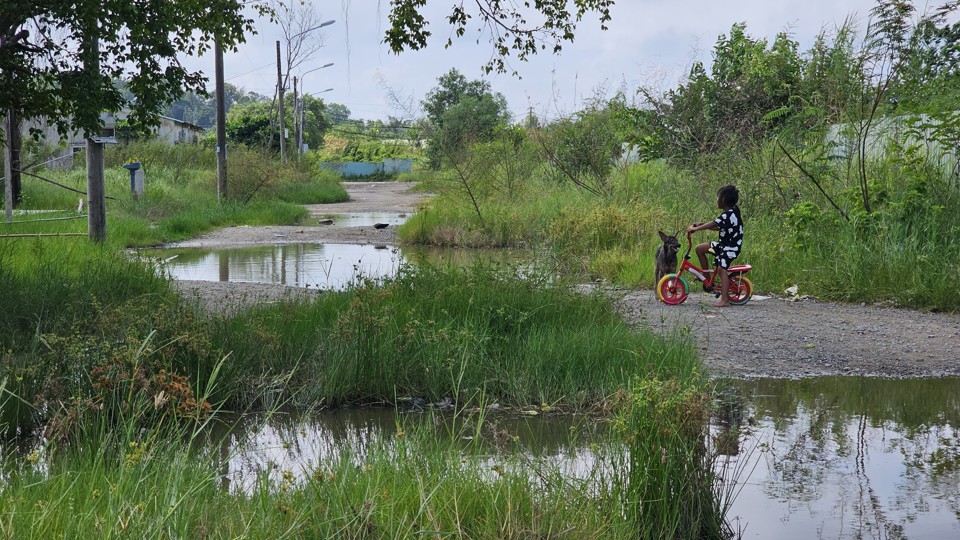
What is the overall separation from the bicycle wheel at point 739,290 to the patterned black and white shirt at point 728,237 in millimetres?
266

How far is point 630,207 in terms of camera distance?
15828 millimetres

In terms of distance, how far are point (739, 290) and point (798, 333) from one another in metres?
1.86

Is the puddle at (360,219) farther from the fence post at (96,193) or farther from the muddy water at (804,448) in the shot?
the muddy water at (804,448)

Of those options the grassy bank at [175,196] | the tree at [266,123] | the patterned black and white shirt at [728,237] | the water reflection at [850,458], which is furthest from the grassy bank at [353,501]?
the tree at [266,123]

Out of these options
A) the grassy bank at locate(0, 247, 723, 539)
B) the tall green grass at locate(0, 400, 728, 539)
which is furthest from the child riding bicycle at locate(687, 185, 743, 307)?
the tall green grass at locate(0, 400, 728, 539)

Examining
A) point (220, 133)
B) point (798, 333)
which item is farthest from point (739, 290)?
point (220, 133)

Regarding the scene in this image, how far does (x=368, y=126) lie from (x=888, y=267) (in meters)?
87.6

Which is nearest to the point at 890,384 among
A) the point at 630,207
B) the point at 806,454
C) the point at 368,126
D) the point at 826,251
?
the point at 806,454

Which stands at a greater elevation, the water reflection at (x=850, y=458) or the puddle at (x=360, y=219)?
the puddle at (x=360, y=219)

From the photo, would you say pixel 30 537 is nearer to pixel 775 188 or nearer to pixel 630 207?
pixel 775 188

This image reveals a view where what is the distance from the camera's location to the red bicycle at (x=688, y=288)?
10688 millimetres

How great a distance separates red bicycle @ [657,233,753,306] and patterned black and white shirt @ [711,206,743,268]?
0.19 metres

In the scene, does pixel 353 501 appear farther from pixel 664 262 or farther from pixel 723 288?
pixel 664 262

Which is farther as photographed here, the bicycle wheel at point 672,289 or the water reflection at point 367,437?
the bicycle wheel at point 672,289
